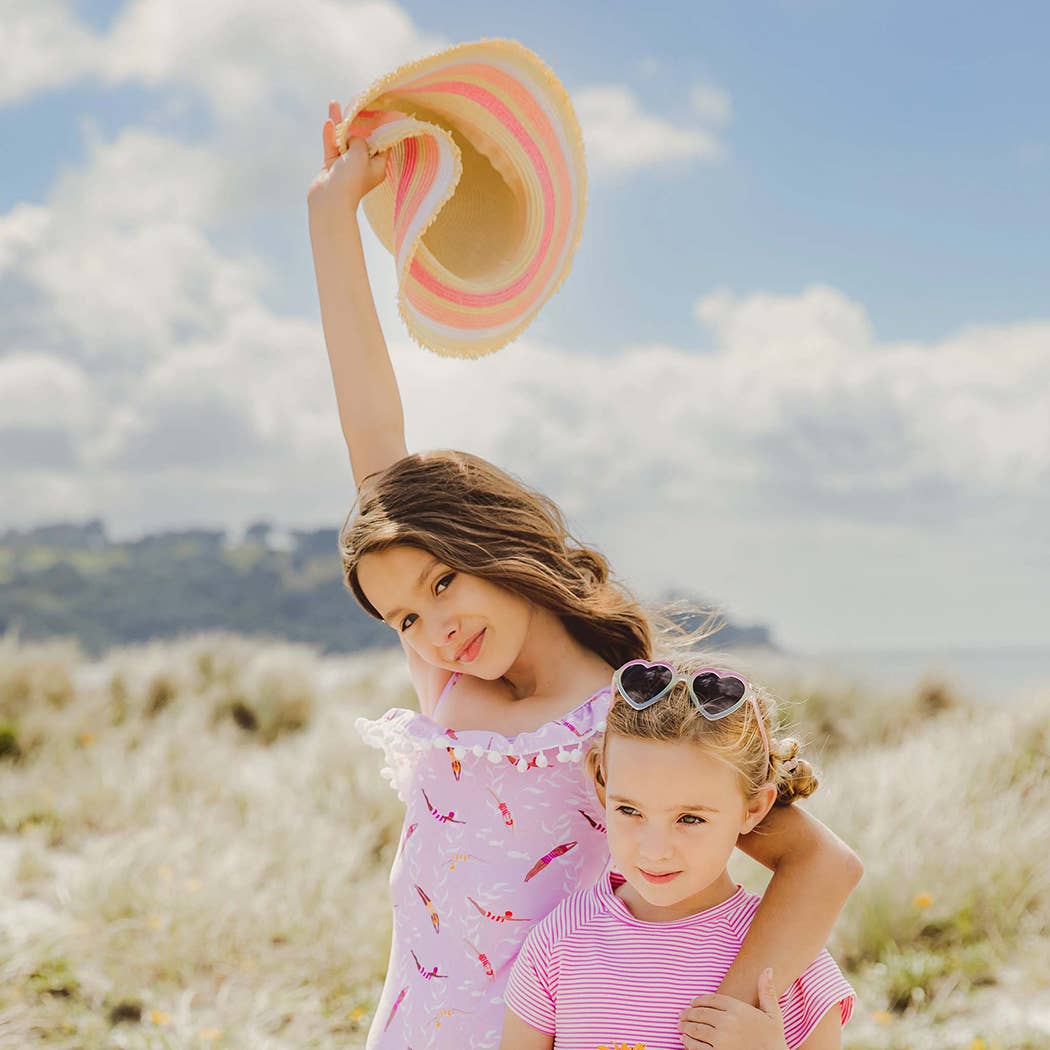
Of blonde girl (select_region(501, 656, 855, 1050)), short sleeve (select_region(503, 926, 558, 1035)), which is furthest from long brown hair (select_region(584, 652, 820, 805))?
short sleeve (select_region(503, 926, 558, 1035))

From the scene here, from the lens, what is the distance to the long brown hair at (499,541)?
2123 mm

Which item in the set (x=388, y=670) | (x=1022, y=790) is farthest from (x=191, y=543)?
(x=1022, y=790)

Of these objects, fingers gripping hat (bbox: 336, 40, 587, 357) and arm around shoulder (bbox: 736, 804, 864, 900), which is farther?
fingers gripping hat (bbox: 336, 40, 587, 357)

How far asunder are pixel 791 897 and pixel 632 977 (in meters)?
0.28

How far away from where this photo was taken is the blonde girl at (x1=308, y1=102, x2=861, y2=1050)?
199cm

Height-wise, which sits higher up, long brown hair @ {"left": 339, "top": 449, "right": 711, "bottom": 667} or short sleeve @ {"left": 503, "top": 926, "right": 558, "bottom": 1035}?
long brown hair @ {"left": 339, "top": 449, "right": 711, "bottom": 667}

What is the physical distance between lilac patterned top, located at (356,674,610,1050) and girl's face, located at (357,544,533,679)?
15cm

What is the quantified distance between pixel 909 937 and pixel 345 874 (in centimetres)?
230

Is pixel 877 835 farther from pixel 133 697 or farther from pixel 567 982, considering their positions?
pixel 133 697

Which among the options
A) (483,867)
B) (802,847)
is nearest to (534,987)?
(483,867)

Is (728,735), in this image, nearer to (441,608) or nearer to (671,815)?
(671,815)

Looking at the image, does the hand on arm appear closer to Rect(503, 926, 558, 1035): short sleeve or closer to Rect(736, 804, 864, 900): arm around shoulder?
Rect(736, 804, 864, 900): arm around shoulder

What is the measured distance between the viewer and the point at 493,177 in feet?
8.27

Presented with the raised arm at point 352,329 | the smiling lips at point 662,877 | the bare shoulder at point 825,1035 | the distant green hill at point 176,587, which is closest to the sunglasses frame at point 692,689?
the smiling lips at point 662,877
